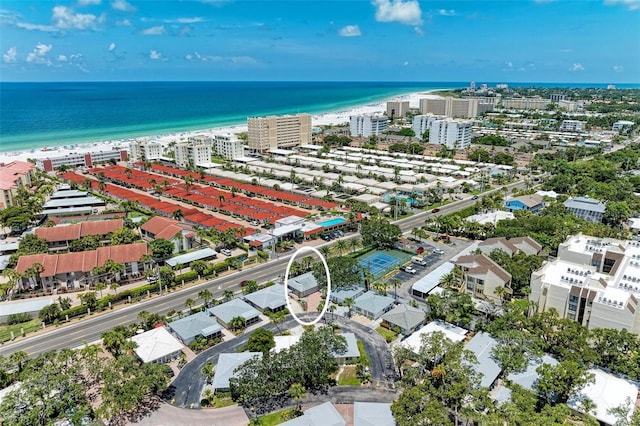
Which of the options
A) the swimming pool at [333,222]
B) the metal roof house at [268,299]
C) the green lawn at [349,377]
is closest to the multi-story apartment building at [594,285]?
the green lawn at [349,377]

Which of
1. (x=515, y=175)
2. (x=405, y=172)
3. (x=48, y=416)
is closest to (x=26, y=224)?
(x=48, y=416)

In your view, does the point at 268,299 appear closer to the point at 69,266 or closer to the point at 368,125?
the point at 69,266

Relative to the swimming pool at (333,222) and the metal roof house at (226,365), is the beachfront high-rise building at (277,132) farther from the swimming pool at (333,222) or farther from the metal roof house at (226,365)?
the metal roof house at (226,365)

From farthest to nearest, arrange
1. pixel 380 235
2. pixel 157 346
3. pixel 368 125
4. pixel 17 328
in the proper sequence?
1. pixel 368 125
2. pixel 380 235
3. pixel 17 328
4. pixel 157 346

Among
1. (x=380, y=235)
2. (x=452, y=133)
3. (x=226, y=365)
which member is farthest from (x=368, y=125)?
(x=226, y=365)

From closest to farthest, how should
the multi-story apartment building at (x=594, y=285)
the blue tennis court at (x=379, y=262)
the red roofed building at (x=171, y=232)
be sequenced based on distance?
1. the multi-story apartment building at (x=594, y=285)
2. the blue tennis court at (x=379, y=262)
3. the red roofed building at (x=171, y=232)

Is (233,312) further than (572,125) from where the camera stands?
No
